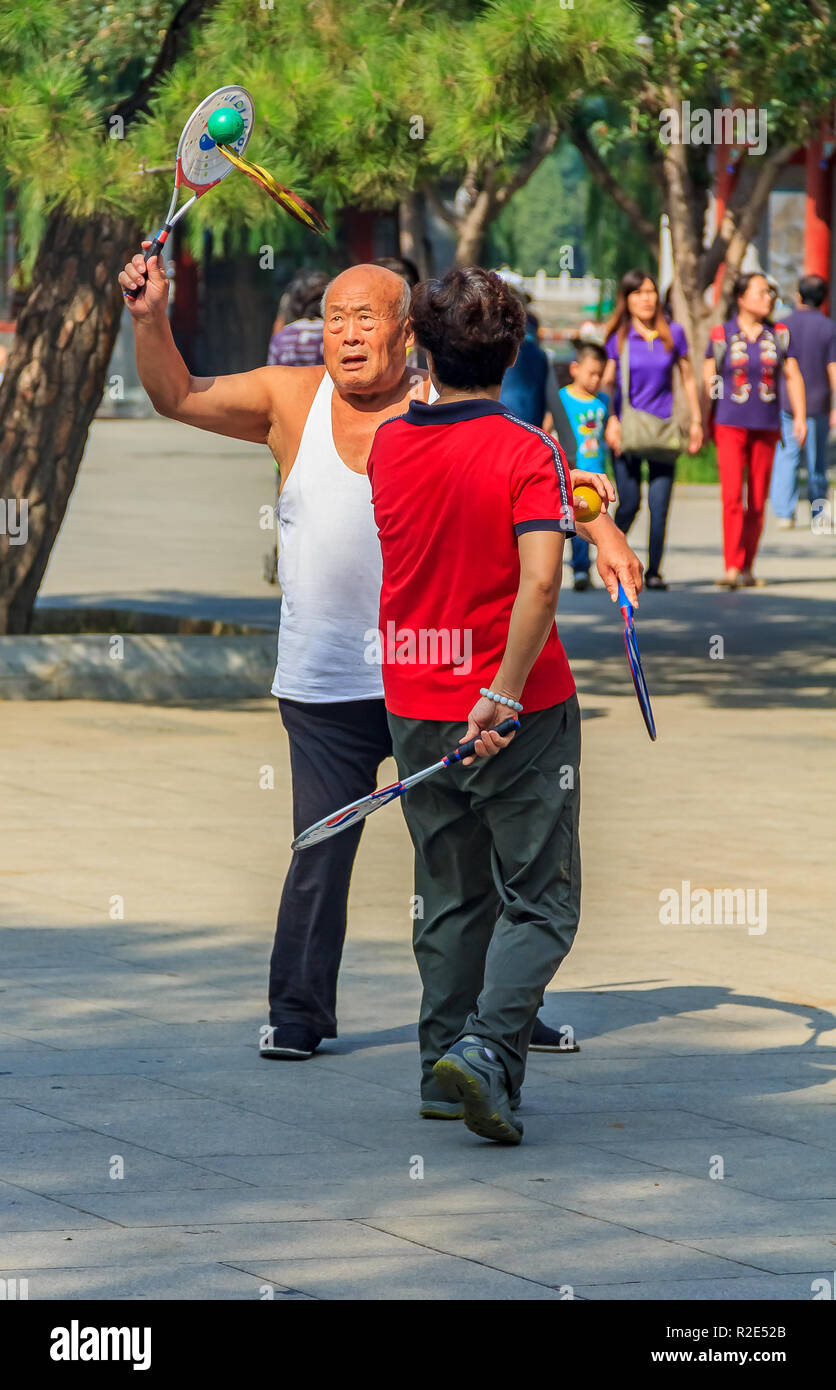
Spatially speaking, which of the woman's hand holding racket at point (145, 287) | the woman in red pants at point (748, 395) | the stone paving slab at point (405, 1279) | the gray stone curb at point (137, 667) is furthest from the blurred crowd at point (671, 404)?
the stone paving slab at point (405, 1279)

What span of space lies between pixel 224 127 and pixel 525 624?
139cm

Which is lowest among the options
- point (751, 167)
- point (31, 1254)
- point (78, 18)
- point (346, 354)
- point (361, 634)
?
point (31, 1254)

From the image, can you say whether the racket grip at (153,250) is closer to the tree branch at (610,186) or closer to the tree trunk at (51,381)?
the tree trunk at (51,381)

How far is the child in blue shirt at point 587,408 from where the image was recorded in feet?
48.4

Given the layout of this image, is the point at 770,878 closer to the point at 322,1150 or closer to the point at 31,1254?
the point at 322,1150

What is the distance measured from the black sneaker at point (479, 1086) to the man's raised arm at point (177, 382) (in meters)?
1.44

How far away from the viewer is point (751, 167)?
78.2ft

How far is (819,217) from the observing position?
98.5 ft

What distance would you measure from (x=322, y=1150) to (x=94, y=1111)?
53cm

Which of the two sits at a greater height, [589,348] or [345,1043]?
[589,348]

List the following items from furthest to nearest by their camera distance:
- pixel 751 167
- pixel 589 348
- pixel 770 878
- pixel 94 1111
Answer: pixel 751 167
pixel 589 348
pixel 770 878
pixel 94 1111

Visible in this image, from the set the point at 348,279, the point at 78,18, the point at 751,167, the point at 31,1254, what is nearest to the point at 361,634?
the point at 348,279

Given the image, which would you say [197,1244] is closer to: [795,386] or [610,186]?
[795,386]

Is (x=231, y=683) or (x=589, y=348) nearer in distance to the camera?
(x=231, y=683)
